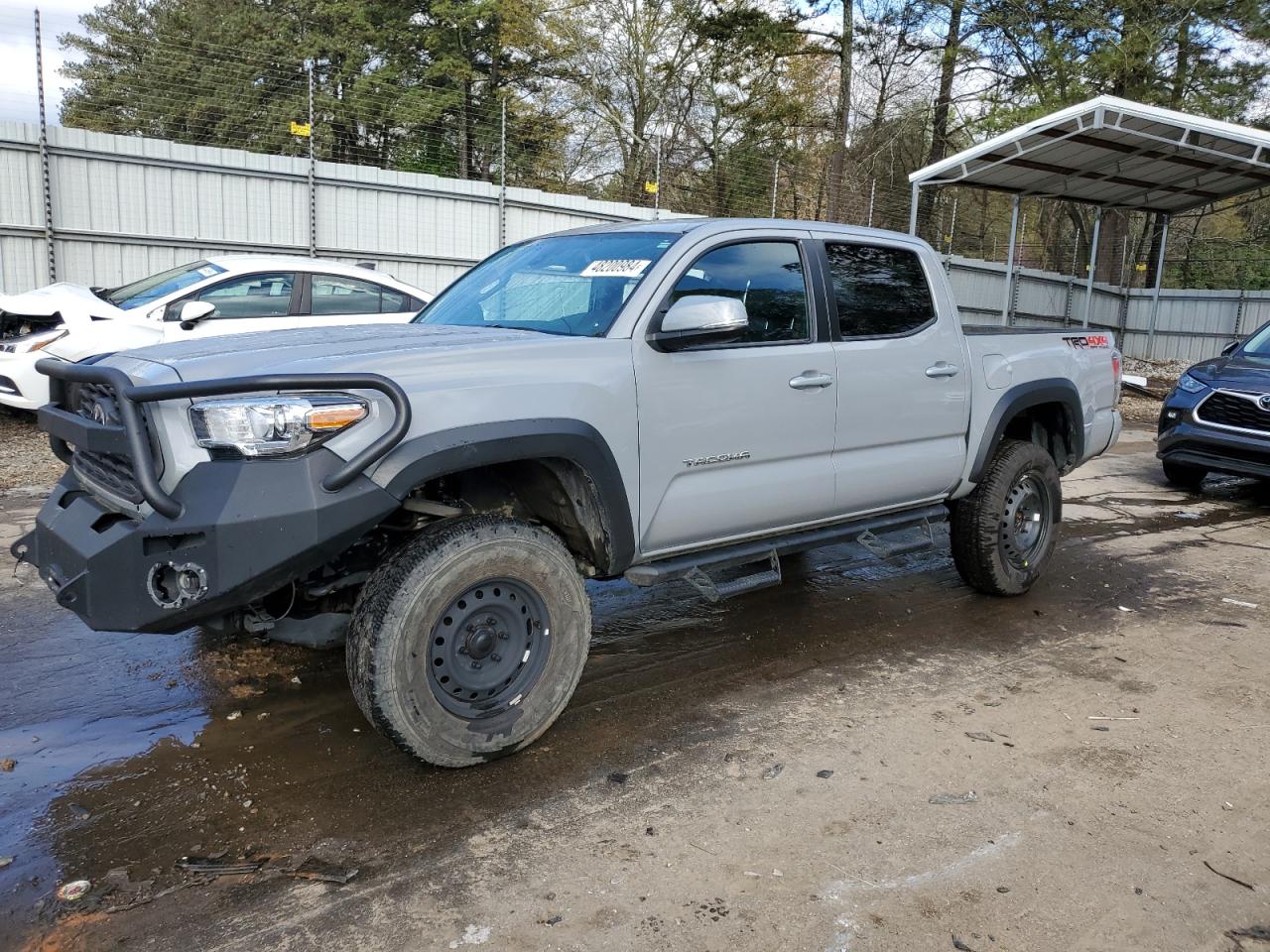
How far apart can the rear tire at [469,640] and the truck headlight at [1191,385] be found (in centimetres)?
737

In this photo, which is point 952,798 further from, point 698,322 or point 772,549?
point 698,322

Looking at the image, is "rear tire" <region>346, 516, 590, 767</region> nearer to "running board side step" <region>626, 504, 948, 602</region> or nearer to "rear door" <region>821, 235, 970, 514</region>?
"running board side step" <region>626, 504, 948, 602</region>

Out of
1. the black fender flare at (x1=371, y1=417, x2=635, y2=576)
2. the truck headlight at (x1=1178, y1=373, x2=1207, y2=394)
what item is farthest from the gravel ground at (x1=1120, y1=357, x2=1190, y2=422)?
the black fender flare at (x1=371, y1=417, x2=635, y2=576)

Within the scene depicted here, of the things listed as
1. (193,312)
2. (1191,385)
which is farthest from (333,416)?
(1191,385)

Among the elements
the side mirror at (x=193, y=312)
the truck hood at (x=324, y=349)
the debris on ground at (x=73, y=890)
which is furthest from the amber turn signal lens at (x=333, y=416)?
the side mirror at (x=193, y=312)

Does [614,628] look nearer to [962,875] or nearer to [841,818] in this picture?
[841,818]

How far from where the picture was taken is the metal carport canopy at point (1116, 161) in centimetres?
1417

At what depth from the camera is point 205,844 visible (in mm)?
3047

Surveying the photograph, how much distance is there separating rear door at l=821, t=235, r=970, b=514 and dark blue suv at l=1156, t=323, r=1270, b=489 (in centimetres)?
453

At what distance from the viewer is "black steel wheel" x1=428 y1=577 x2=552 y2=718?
11.1 feet

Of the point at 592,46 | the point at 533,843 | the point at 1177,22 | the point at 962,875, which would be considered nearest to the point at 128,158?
the point at 533,843

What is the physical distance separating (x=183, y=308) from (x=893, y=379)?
6.57m

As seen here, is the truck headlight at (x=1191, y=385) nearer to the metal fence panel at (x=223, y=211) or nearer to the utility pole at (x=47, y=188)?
the metal fence panel at (x=223, y=211)

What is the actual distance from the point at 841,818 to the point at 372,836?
1.53 meters
